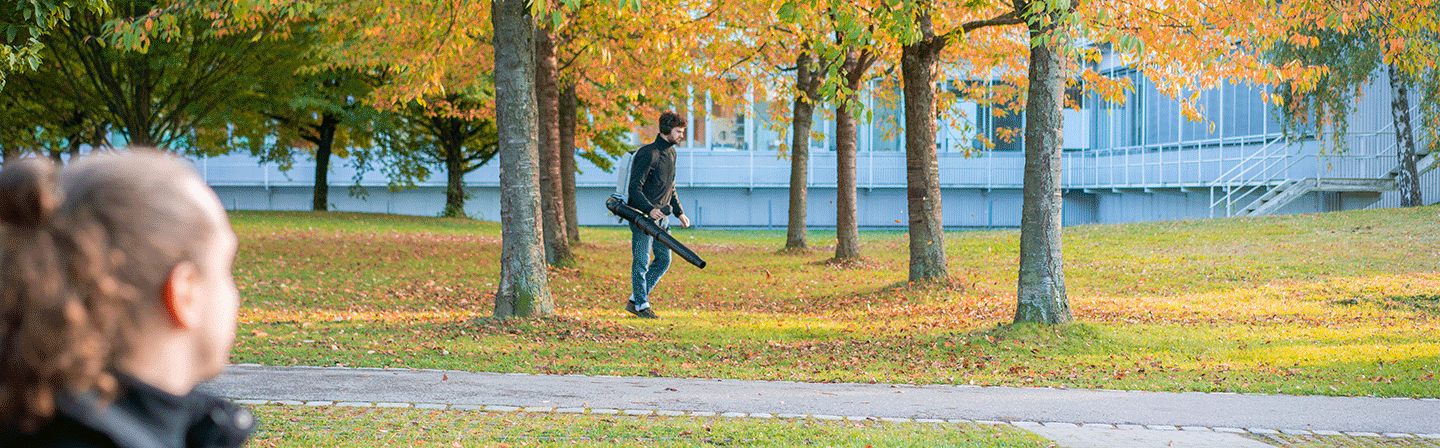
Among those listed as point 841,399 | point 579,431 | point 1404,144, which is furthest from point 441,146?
point 579,431

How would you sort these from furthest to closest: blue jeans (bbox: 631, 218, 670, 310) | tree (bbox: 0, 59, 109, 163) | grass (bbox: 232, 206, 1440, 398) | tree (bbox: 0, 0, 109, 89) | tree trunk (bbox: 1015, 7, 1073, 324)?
tree (bbox: 0, 59, 109, 163) → blue jeans (bbox: 631, 218, 670, 310) → tree trunk (bbox: 1015, 7, 1073, 324) → grass (bbox: 232, 206, 1440, 398) → tree (bbox: 0, 0, 109, 89)

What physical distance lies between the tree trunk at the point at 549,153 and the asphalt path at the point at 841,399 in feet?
31.1

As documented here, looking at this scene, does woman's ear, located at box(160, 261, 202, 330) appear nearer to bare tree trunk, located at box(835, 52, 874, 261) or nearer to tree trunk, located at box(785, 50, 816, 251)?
bare tree trunk, located at box(835, 52, 874, 261)

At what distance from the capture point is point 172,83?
23031 millimetres

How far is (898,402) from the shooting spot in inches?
287

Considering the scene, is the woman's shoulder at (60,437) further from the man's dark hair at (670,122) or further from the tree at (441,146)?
the tree at (441,146)

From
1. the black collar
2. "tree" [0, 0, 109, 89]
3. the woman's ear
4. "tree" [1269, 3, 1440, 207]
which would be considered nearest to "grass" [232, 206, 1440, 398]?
"tree" [0, 0, 109, 89]

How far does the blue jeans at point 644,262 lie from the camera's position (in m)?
11.3

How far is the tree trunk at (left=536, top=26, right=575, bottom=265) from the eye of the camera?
57.7 feet

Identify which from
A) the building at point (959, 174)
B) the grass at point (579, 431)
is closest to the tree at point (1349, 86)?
the building at point (959, 174)

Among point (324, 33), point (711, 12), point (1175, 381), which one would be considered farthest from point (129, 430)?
point (324, 33)

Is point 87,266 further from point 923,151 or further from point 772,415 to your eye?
point 923,151

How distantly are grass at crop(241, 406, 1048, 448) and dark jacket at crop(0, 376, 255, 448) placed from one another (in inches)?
171

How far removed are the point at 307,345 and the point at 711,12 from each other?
9879 mm
